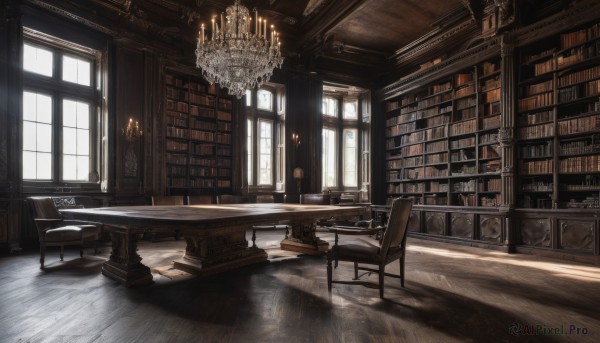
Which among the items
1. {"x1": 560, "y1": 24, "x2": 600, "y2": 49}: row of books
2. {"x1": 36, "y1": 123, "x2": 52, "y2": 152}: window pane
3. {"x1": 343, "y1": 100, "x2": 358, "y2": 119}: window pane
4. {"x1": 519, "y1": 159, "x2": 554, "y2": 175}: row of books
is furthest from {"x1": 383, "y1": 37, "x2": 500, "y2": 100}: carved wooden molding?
{"x1": 36, "y1": 123, "x2": 52, "y2": 152}: window pane

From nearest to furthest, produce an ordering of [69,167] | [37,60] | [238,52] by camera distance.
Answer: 1. [238,52]
2. [37,60]
3. [69,167]

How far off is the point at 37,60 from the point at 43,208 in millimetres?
2789

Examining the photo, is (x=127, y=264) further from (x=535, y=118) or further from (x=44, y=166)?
(x=535, y=118)

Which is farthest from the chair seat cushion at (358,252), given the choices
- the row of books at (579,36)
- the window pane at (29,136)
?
the window pane at (29,136)

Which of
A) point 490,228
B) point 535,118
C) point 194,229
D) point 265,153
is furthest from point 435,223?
point 194,229

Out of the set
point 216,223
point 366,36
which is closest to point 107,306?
point 216,223

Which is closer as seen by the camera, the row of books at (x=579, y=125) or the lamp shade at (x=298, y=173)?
the row of books at (x=579, y=125)

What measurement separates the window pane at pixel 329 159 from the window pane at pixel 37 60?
621 centimetres

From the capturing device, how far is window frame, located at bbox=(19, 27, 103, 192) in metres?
5.68

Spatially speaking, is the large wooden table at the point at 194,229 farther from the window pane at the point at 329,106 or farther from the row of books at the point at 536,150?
the window pane at the point at 329,106

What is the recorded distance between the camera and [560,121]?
523 cm

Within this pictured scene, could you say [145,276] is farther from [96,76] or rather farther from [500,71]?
[500,71]

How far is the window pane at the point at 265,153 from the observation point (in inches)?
345

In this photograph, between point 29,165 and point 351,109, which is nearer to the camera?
point 29,165
